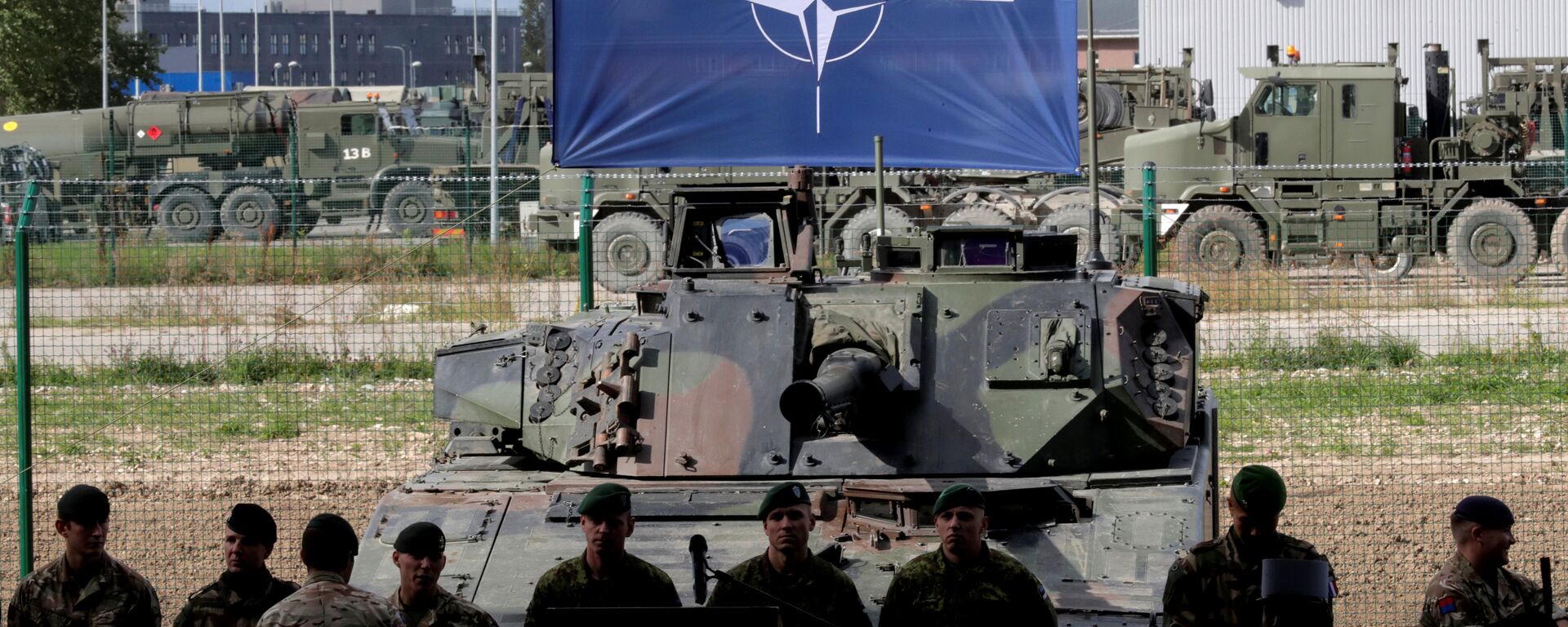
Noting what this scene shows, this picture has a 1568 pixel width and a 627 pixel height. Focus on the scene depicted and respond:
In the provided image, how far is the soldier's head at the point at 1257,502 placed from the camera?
5.91 metres

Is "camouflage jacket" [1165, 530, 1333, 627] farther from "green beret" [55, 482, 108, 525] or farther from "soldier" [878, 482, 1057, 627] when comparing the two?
"green beret" [55, 482, 108, 525]

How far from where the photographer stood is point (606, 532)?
5.93 meters

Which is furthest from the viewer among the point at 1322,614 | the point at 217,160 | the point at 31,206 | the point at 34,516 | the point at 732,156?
the point at 217,160

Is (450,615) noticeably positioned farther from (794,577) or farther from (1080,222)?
(1080,222)

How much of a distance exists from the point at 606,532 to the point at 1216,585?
2.04m

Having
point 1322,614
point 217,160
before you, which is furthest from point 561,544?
point 217,160

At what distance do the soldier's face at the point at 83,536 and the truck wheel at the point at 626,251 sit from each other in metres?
6.78

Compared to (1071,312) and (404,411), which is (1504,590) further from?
(404,411)

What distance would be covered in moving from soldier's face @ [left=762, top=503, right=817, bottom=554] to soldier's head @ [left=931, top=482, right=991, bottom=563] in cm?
46

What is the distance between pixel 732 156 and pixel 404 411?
4.27 meters

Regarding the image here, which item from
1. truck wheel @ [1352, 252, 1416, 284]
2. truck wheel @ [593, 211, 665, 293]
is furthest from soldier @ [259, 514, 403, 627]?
truck wheel @ [1352, 252, 1416, 284]

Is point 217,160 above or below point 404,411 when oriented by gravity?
above

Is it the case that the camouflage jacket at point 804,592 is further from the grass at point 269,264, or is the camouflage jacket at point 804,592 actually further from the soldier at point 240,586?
the grass at point 269,264

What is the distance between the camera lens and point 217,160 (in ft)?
97.6
